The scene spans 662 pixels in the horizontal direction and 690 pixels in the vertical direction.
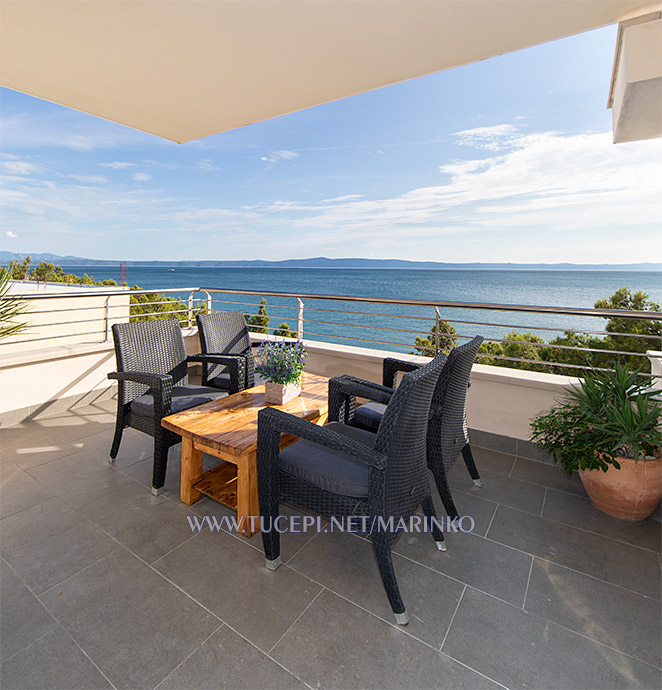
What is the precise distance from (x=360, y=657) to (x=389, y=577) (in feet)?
0.83

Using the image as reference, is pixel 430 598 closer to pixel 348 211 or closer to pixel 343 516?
pixel 343 516

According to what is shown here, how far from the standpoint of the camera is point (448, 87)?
12.4 m

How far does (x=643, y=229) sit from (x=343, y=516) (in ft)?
98.9

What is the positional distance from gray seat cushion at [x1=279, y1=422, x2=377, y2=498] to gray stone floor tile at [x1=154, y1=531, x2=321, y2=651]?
445 millimetres

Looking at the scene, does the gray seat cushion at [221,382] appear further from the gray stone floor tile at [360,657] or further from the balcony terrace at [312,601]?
the gray stone floor tile at [360,657]

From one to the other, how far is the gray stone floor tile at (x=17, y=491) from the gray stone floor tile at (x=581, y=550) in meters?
2.44

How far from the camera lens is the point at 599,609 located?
145 cm

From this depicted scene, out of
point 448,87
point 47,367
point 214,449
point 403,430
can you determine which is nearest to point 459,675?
point 403,430

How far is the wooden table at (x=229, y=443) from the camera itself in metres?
1.80

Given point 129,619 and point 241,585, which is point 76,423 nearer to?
point 129,619

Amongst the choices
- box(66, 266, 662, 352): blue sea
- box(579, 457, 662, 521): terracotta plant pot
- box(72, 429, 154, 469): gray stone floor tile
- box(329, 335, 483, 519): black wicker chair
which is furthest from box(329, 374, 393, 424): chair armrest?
box(66, 266, 662, 352): blue sea

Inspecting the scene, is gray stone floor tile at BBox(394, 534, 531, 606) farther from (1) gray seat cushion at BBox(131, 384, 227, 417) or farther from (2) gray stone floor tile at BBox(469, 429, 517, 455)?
(1) gray seat cushion at BBox(131, 384, 227, 417)

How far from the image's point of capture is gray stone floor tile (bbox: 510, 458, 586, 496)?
236 centimetres

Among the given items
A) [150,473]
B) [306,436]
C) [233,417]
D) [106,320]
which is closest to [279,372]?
[233,417]
